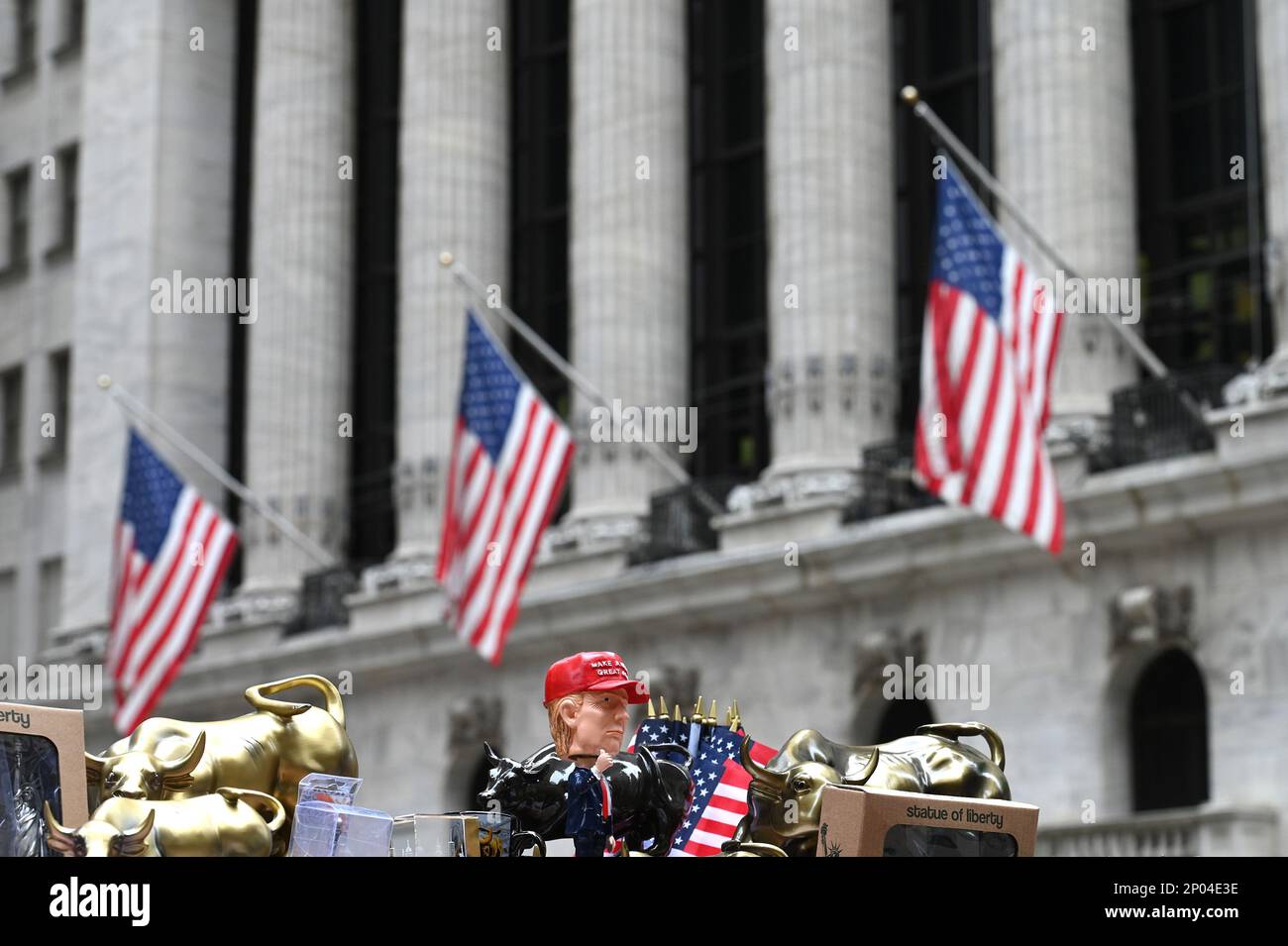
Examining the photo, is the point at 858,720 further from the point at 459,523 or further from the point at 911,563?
the point at 459,523

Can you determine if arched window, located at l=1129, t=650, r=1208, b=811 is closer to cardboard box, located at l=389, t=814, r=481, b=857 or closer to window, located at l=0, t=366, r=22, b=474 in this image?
cardboard box, located at l=389, t=814, r=481, b=857

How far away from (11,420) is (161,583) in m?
17.2

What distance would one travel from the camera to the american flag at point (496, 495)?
1144 inches

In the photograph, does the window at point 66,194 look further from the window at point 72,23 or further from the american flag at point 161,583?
the american flag at point 161,583

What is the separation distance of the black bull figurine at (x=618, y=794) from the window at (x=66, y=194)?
45.0 m

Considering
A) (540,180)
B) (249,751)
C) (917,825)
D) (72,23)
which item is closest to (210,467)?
(540,180)

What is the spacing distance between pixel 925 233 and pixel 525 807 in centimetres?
2979

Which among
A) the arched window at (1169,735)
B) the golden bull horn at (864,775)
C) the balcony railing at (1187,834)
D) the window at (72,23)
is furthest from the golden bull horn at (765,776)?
the window at (72,23)

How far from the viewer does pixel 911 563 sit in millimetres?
30531

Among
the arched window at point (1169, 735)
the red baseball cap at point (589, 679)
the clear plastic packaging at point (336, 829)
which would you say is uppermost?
the arched window at point (1169, 735)

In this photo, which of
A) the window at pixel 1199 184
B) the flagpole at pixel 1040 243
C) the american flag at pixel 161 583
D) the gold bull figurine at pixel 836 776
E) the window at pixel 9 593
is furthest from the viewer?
the window at pixel 9 593
